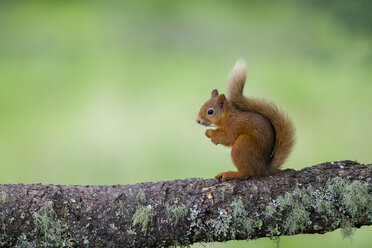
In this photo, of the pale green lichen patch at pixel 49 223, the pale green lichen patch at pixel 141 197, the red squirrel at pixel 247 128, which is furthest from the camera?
the red squirrel at pixel 247 128

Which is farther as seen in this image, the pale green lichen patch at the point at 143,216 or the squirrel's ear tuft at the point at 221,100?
the squirrel's ear tuft at the point at 221,100

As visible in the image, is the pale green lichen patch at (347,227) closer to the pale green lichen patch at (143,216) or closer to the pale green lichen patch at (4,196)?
the pale green lichen patch at (143,216)

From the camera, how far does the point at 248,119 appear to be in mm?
2434

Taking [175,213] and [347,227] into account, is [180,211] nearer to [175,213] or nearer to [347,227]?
[175,213]

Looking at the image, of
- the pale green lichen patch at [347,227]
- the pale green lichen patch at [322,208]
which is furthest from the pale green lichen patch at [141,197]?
the pale green lichen patch at [347,227]

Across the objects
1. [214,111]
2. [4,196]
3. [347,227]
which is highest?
[214,111]

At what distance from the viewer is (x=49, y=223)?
2002 millimetres

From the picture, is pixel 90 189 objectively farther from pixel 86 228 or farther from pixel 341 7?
pixel 341 7

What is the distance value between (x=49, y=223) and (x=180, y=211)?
507mm

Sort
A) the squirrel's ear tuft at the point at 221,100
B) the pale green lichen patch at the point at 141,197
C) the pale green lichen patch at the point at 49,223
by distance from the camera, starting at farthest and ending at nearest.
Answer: the squirrel's ear tuft at the point at 221,100
the pale green lichen patch at the point at 141,197
the pale green lichen patch at the point at 49,223

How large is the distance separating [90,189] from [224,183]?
56 cm

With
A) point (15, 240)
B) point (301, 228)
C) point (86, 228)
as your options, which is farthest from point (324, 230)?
point (15, 240)

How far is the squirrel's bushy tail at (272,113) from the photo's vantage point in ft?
7.86

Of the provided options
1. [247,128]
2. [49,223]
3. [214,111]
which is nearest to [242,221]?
[247,128]
